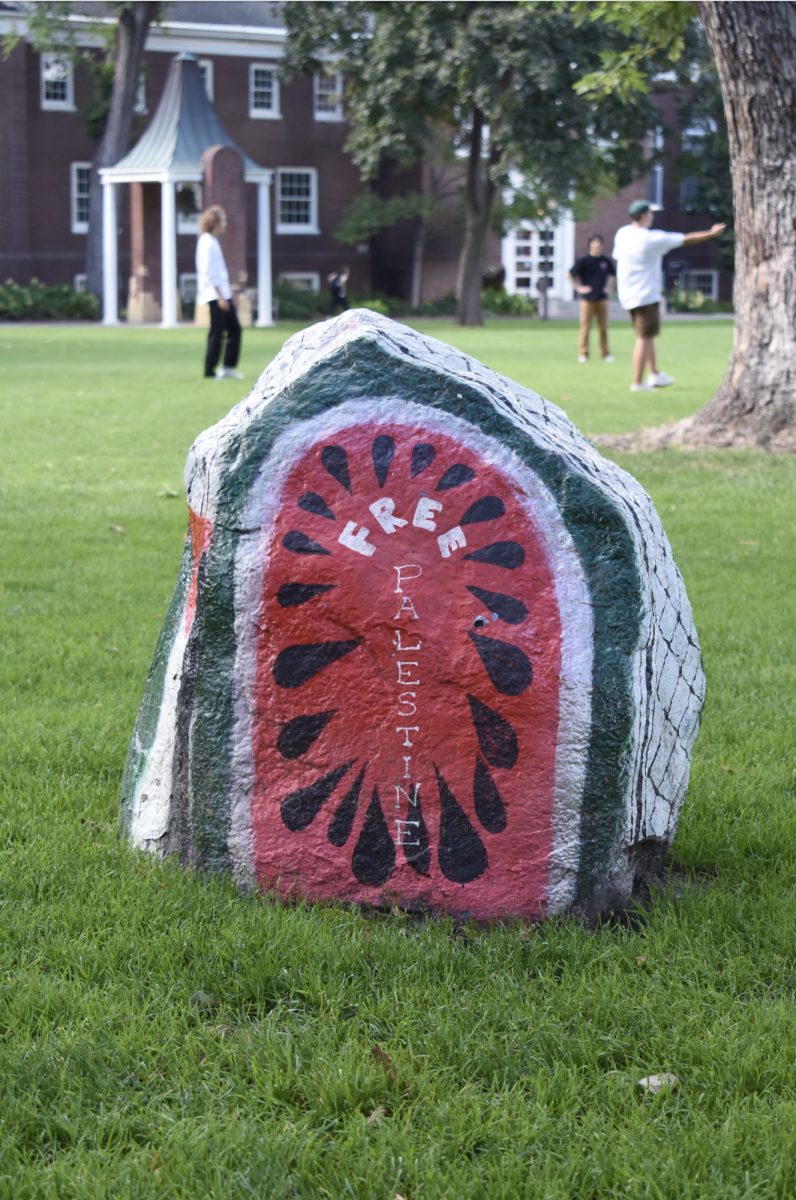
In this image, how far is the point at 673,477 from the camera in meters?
8.98

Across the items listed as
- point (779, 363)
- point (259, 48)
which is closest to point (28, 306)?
point (259, 48)

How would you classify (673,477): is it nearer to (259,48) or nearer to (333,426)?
(333,426)

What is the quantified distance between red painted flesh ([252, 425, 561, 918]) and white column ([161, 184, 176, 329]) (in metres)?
31.6

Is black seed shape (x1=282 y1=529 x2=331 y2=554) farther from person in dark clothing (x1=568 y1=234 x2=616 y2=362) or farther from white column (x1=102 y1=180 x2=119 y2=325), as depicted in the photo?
white column (x1=102 y1=180 x2=119 y2=325)

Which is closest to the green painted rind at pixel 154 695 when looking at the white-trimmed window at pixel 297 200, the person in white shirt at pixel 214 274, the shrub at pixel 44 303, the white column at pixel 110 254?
the person in white shirt at pixel 214 274

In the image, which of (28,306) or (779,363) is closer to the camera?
(779,363)

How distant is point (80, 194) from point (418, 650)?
1538 inches

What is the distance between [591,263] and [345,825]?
17.5m

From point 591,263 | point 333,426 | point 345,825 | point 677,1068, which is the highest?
point 591,263

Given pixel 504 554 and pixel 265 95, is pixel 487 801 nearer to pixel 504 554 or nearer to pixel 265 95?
pixel 504 554

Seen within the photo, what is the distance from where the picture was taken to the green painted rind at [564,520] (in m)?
2.83

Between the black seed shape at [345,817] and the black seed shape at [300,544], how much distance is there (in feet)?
1.73

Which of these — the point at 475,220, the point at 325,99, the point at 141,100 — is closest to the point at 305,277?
the point at 325,99

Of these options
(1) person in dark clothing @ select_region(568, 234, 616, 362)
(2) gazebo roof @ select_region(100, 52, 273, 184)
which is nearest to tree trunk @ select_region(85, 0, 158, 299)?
(2) gazebo roof @ select_region(100, 52, 273, 184)
